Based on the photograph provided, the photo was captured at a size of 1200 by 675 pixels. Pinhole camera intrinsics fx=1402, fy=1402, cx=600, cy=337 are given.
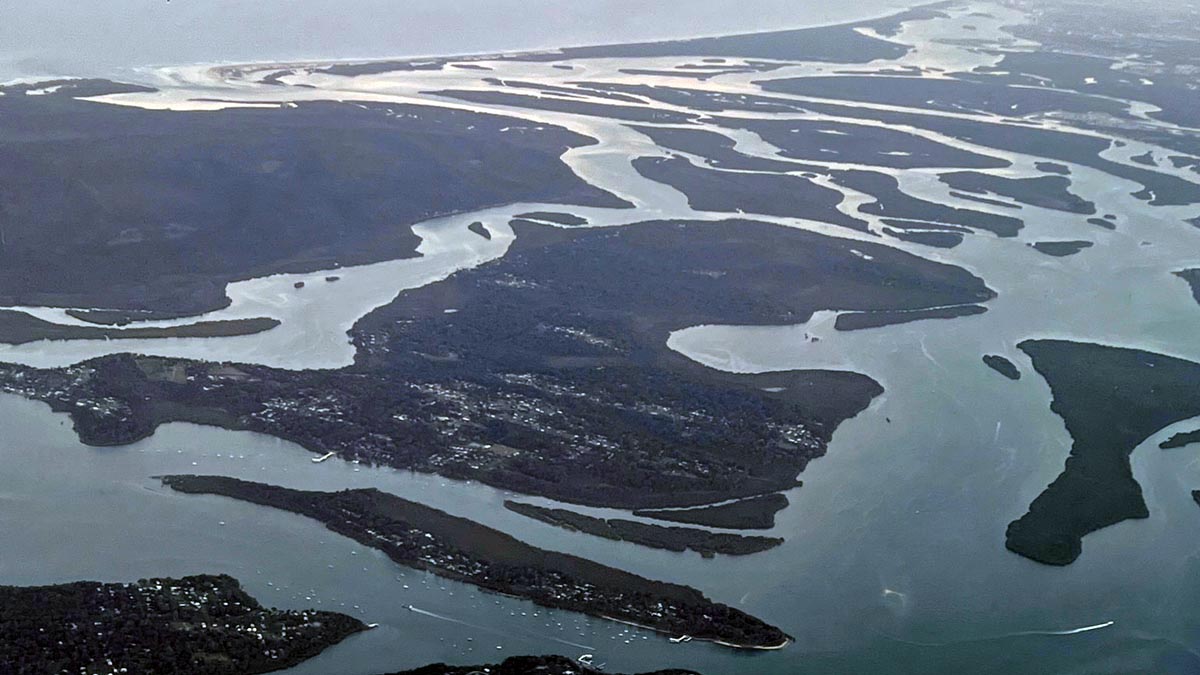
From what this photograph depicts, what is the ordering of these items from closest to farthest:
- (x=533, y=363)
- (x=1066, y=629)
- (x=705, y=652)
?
1. (x=705, y=652)
2. (x=1066, y=629)
3. (x=533, y=363)

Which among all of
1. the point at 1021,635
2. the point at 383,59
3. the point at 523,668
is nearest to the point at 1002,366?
the point at 1021,635

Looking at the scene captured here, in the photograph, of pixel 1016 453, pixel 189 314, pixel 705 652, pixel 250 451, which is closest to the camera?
pixel 705 652

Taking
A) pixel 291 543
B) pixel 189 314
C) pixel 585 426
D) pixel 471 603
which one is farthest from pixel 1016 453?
pixel 189 314

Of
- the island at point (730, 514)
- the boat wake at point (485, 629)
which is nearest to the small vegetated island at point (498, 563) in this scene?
the boat wake at point (485, 629)

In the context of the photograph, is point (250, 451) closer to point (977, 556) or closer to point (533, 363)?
point (533, 363)

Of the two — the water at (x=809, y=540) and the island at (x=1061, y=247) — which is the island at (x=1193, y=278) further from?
the water at (x=809, y=540)

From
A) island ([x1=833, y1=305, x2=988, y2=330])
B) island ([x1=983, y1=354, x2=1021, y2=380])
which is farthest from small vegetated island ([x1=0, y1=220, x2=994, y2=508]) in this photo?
island ([x1=983, y1=354, x2=1021, y2=380])

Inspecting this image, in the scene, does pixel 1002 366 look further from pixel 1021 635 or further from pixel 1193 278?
pixel 1021 635
